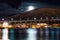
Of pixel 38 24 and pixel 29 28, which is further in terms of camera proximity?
pixel 29 28

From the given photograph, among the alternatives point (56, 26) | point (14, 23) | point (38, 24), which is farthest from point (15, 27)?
point (56, 26)

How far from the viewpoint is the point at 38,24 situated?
2283 inches

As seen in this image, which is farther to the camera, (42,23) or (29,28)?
(29,28)

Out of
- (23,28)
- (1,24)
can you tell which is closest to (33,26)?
(23,28)

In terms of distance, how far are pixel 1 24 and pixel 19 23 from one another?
12.8ft

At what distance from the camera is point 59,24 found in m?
59.9

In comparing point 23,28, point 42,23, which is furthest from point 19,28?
point 42,23

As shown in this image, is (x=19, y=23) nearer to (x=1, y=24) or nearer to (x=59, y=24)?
(x=1, y=24)

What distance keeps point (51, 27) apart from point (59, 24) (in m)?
2.55

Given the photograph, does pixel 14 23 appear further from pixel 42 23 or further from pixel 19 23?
pixel 42 23

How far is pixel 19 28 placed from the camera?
60.6 metres

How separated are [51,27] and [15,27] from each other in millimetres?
8166

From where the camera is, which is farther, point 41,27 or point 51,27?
point 51,27

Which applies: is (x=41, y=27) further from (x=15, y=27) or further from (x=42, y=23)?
(x=15, y=27)
